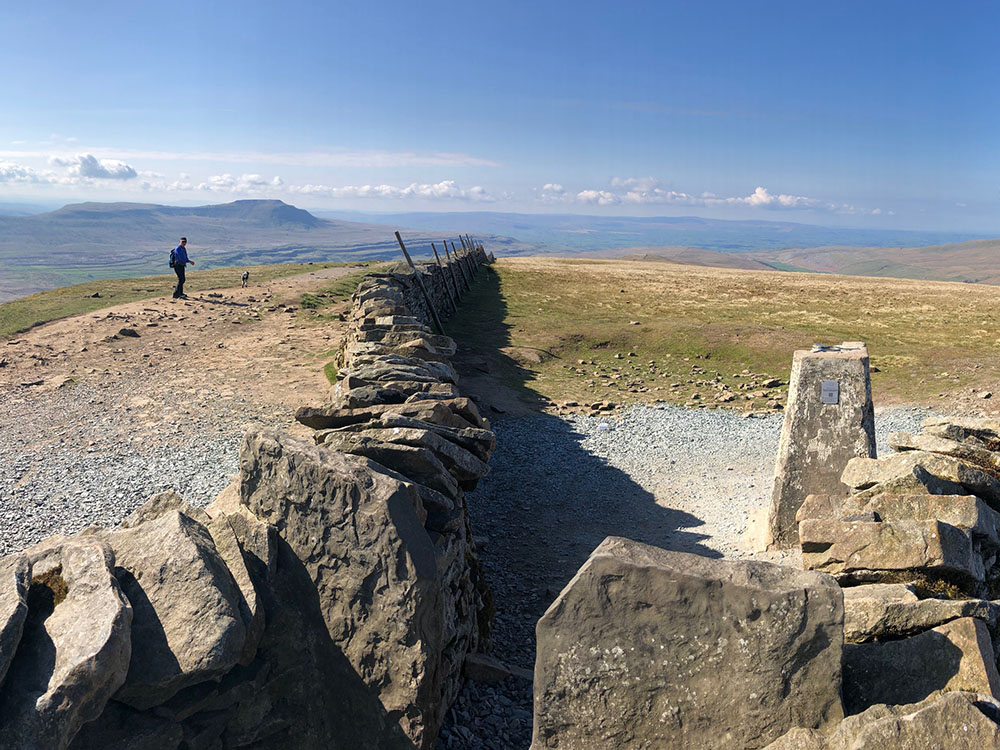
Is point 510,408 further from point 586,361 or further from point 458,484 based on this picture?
point 458,484

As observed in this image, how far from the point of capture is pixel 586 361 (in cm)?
2488

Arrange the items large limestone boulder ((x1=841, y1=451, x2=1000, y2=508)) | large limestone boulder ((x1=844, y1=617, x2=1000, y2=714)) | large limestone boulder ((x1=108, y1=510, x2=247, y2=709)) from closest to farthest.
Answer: large limestone boulder ((x1=844, y1=617, x2=1000, y2=714))
large limestone boulder ((x1=108, y1=510, x2=247, y2=709))
large limestone boulder ((x1=841, y1=451, x2=1000, y2=508))

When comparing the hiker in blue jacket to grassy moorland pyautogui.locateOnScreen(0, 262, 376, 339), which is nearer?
grassy moorland pyautogui.locateOnScreen(0, 262, 376, 339)

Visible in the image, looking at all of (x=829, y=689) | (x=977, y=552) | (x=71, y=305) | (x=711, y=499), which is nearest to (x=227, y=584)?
(x=829, y=689)

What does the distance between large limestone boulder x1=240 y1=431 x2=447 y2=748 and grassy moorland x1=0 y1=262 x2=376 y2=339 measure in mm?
20159

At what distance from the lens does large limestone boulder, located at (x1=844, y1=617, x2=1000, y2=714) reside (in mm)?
5082

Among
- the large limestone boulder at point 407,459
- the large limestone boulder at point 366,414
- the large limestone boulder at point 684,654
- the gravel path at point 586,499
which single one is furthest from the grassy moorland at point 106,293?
the large limestone boulder at point 684,654

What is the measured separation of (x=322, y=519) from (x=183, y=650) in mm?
1757

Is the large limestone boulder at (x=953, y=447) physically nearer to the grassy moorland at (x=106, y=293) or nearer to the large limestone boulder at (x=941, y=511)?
the large limestone boulder at (x=941, y=511)

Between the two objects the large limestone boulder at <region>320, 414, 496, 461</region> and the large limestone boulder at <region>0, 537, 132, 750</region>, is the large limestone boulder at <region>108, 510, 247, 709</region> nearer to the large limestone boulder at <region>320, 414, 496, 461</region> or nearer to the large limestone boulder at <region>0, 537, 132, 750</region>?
the large limestone boulder at <region>0, 537, 132, 750</region>

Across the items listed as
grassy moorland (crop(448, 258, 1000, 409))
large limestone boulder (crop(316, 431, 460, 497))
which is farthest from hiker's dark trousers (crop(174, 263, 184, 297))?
large limestone boulder (crop(316, 431, 460, 497))

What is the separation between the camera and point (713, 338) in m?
26.0

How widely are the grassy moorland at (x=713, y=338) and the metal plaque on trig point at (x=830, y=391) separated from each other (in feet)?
31.8

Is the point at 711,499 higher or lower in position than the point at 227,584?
A: lower
